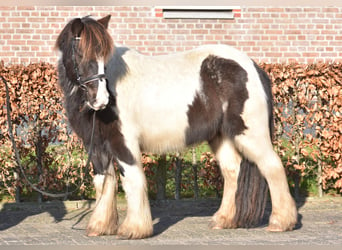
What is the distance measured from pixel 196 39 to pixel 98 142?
661 centimetres

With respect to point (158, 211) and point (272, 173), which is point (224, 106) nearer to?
point (272, 173)

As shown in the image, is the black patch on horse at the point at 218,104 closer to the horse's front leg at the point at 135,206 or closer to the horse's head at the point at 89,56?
the horse's front leg at the point at 135,206

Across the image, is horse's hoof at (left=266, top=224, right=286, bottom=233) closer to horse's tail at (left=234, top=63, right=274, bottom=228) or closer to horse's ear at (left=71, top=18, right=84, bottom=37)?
horse's tail at (left=234, top=63, right=274, bottom=228)

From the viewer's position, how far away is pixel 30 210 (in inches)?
356

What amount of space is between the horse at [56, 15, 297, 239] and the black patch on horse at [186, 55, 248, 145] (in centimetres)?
1

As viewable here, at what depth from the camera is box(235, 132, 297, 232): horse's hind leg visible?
7312 millimetres

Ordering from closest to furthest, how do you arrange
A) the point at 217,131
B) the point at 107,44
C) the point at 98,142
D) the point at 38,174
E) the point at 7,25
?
the point at 107,44 < the point at 98,142 < the point at 217,131 < the point at 38,174 < the point at 7,25

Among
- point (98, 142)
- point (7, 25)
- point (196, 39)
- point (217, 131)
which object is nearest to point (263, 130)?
point (217, 131)

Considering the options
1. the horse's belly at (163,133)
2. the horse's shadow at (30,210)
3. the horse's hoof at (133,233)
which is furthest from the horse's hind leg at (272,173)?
the horse's shadow at (30,210)

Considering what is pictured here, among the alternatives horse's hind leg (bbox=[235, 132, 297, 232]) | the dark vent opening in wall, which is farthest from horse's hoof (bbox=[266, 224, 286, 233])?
the dark vent opening in wall

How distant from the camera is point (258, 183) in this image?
752 centimetres

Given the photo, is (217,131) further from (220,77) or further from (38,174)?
(38,174)

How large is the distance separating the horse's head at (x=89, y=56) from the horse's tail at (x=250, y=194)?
1917 millimetres

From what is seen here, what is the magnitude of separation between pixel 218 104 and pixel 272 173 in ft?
3.04
